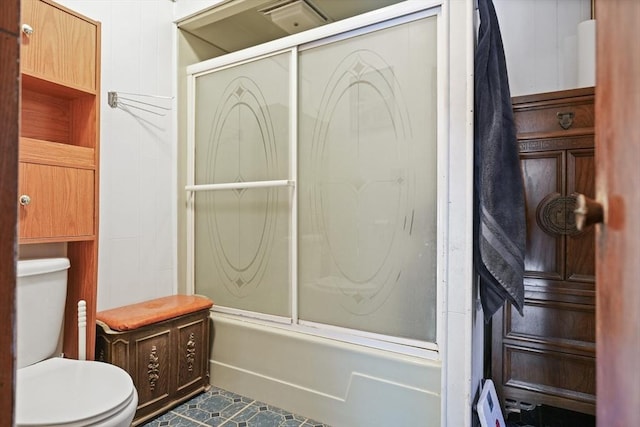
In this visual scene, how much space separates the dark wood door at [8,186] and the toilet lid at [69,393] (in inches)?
34.9

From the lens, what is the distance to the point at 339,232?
182 cm

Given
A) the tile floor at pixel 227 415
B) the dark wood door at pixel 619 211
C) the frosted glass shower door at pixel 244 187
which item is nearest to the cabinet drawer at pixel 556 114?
the frosted glass shower door at pixel 244 187

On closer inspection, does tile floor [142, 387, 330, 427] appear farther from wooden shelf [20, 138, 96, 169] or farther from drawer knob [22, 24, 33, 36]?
drawer knob [22, 24, 33, 36]

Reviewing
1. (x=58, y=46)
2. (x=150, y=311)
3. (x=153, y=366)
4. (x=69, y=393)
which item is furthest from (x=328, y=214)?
(x=58, y=46)

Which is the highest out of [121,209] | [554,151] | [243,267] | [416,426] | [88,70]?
[88,70]

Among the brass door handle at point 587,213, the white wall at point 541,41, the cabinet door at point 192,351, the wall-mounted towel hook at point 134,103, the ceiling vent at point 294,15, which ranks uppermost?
the ceiling vent at point 294,15

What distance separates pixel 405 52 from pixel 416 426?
1615 millimetres

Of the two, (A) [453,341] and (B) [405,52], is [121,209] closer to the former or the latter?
(B) [405,52]

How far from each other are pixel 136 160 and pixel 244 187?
61cm

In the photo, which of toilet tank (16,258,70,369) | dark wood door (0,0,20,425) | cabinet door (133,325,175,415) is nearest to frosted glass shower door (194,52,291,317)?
cabinet door (133,325,175,415)

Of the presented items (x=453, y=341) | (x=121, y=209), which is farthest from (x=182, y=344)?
(x=453, y=341)

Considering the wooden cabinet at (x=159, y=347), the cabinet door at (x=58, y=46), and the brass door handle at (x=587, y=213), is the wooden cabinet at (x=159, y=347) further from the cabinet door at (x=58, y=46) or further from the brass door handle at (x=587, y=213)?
the brass door handle at (x=587, y=213)

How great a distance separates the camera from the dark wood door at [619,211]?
1.28 feet

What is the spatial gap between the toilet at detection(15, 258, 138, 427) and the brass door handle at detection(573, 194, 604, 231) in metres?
1.35
